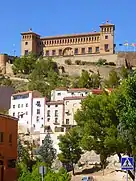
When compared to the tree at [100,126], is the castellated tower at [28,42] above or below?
above

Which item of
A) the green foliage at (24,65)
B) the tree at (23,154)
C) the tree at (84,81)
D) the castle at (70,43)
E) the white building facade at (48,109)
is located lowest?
the tree at (23,154)

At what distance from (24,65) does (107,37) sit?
24251 millimetres

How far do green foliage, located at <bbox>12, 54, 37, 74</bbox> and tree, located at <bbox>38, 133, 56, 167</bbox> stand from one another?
155 ft

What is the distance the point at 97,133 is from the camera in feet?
124

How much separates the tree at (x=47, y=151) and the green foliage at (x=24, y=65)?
47.3 m

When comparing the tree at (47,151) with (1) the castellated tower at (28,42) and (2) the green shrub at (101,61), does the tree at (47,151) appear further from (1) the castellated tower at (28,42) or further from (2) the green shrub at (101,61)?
(1) the castellated tower at (28,42)

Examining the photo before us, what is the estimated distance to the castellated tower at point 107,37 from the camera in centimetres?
13466

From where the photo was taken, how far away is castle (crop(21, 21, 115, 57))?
450ft

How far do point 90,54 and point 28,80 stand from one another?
2116 cm

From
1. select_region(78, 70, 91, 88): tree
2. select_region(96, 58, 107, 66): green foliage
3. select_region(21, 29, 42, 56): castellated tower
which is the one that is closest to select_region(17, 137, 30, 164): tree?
select_region(78, 70, 91, 88): tree

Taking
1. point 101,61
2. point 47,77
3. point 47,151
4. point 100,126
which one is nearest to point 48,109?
point 47,151

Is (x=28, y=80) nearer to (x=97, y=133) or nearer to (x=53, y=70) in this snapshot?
(x=53, y=70)

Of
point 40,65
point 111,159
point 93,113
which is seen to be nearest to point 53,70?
point 40,65

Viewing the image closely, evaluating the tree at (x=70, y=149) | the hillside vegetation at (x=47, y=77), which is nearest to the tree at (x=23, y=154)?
the tree at (x=70, y=149)
